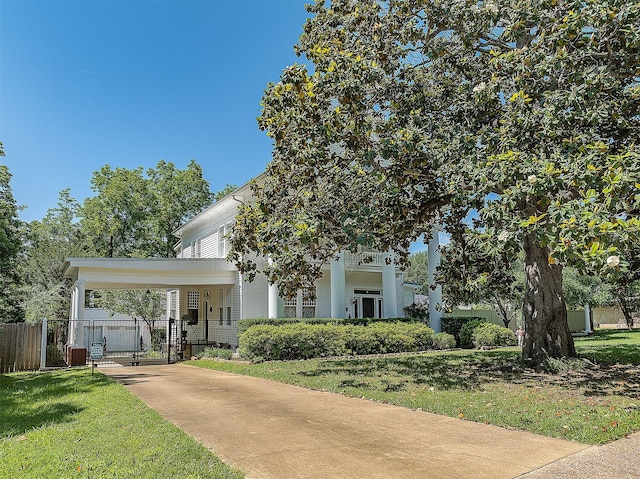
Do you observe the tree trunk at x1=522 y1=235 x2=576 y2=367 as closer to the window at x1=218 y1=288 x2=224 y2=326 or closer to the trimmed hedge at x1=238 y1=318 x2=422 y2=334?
the trimmed hedge at x1=238 y1=318 x2=422 y2=334

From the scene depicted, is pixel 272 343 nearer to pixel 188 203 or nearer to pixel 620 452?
pixel 620 452

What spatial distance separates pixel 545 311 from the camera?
12.2 meters

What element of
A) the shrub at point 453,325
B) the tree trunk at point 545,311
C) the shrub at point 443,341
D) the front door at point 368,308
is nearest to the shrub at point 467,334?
the shrub at point 453,325

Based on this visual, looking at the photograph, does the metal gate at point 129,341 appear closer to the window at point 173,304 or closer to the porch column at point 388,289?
the window at point 173,304

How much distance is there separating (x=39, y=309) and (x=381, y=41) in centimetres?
1983

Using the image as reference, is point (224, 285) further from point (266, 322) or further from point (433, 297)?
point (433, 297)

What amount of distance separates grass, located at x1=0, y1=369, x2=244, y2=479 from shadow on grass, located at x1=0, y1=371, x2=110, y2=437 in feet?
0.06

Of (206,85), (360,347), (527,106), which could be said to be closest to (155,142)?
(206,85)

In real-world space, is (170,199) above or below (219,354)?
above

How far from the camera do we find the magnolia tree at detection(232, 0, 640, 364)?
7637mm

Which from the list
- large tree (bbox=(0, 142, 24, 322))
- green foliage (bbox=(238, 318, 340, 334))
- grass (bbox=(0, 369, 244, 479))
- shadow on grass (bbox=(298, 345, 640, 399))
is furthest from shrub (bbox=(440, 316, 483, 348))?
large tree (bbox=(0, 142, 24, 322))

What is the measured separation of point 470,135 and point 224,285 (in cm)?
1646

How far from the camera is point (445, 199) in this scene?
12281 millimetres

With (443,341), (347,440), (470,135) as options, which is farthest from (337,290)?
(347,440)
